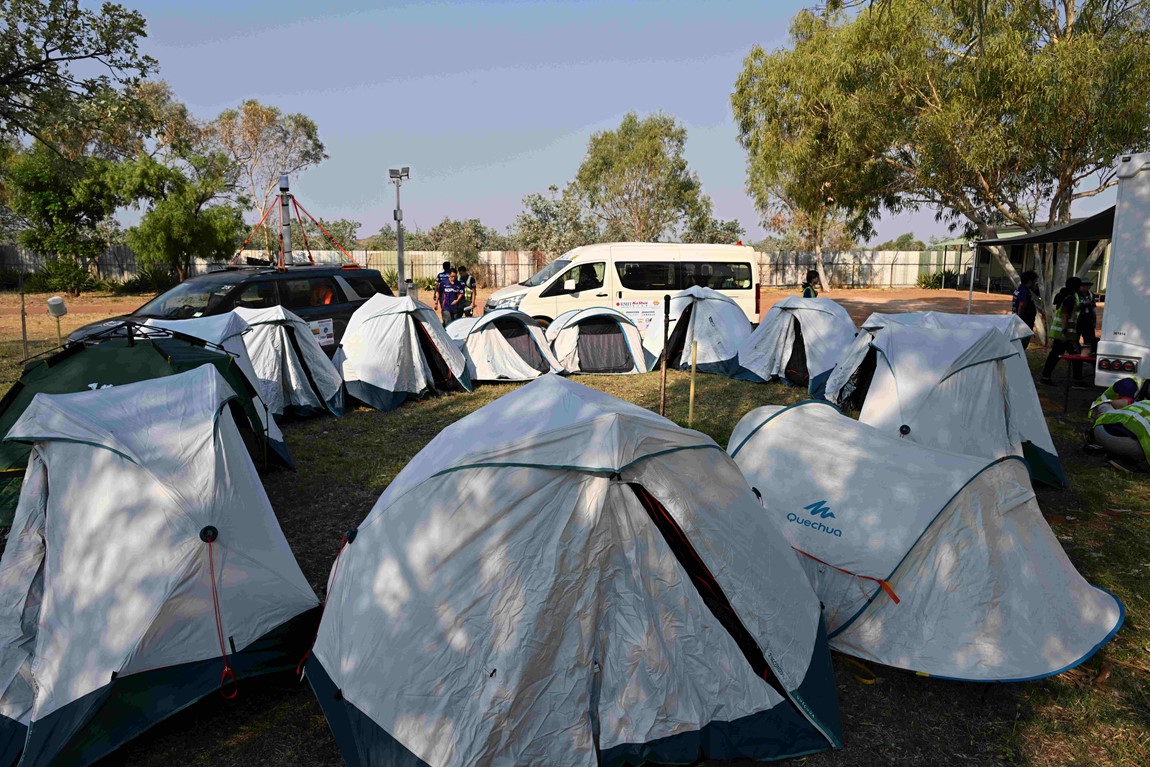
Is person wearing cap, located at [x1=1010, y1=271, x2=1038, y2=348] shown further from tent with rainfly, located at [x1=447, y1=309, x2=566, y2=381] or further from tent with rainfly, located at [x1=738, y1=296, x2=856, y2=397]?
tent with rainfly, located at [x1=447, y1=309, x2=566, y2=381]

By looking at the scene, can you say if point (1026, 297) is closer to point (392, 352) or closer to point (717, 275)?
point (717, 275)

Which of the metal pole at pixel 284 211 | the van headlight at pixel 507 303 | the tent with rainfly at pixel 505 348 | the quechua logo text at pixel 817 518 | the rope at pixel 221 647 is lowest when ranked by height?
the rope at pixel 221 647

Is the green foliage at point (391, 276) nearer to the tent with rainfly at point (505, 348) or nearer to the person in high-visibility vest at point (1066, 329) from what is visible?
the tent with rainfly at point (505, 348)

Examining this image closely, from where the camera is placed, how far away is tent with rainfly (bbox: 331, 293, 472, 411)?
10297mm

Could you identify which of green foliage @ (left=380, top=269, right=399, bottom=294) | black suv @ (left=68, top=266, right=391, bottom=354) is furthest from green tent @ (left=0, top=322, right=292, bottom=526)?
green foliage @ (left=380, top=269, right=399, bottom=294)

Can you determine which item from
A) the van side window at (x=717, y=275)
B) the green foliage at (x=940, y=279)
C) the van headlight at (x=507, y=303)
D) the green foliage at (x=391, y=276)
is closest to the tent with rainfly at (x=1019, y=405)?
the van side window at (x=717, y=275)

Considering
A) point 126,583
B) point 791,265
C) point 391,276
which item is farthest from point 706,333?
point 791,265

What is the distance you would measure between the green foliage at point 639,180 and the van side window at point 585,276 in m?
26.2

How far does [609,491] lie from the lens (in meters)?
3.58

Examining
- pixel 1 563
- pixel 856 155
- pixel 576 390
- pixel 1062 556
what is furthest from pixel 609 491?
pixel 856 155

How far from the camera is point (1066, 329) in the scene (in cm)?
1155

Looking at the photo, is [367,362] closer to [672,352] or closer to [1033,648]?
[672,352]

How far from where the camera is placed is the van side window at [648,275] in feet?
48.1

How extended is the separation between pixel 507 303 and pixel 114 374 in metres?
8.54
